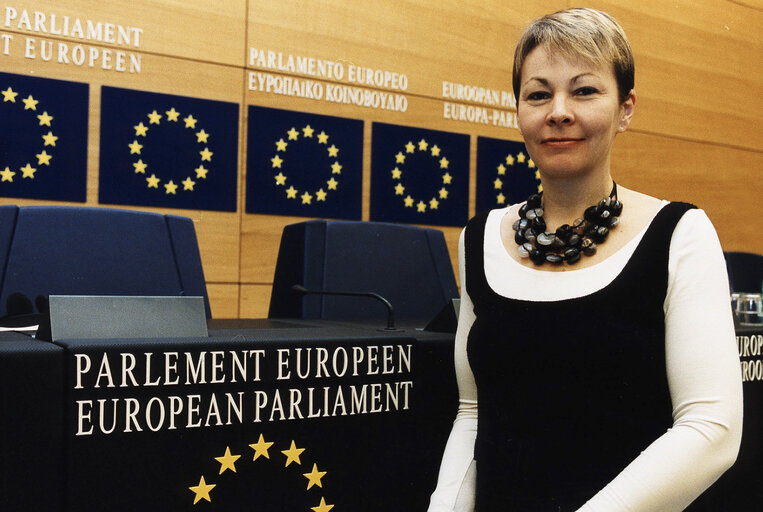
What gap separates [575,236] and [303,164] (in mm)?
2323

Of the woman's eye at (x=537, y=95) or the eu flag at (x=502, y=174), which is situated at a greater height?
the eu flag at (x=502, y=174)

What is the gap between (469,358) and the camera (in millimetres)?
1112

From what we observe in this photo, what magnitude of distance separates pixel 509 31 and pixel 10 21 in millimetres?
2269

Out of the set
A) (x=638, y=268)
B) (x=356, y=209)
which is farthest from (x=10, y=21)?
(x=638, y=268)

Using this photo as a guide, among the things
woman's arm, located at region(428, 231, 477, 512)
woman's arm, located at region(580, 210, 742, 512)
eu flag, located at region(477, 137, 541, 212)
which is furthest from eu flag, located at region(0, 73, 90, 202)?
woman's arm, located at region(580, 210, 742, 512)

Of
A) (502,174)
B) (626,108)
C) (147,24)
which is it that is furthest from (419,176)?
(626,108)

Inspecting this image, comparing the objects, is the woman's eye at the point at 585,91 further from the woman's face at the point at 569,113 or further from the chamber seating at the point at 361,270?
the chamber seating at the point at 361,270

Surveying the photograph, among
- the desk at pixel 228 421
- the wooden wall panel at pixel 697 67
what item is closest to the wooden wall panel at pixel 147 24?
the wooden wall panel at pixel 697 67

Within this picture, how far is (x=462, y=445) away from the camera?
44.1 inches

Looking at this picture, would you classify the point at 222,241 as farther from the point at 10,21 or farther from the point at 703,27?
the point at 703,27

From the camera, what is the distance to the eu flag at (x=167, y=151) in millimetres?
2916

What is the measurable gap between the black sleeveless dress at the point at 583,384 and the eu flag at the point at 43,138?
225 cm

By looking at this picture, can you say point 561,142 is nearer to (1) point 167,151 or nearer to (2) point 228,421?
(2) point 228,421

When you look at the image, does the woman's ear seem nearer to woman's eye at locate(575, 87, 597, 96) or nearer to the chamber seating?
woman's eye at locate(575, 87, 597, 96)
